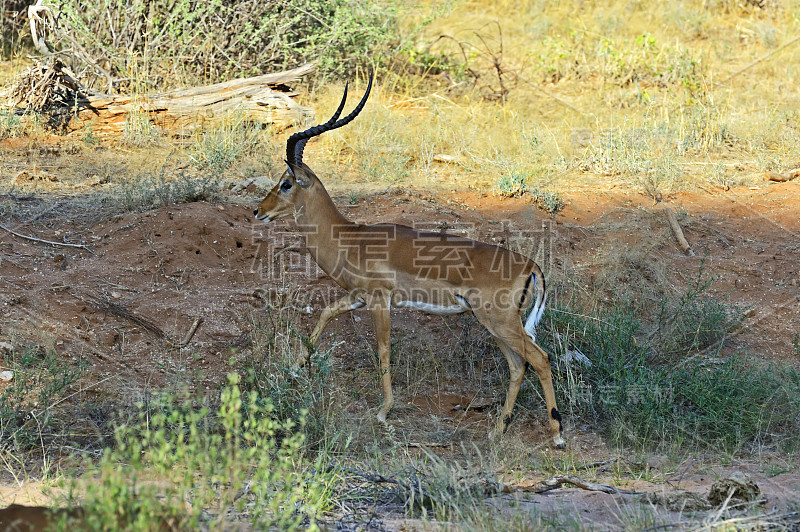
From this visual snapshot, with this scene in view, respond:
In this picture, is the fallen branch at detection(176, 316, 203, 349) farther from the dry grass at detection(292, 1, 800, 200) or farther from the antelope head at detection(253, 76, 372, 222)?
the dry grass at detection(292, 1, 800, 200)

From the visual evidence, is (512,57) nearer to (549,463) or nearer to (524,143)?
(524,143)

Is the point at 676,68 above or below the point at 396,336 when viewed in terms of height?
above

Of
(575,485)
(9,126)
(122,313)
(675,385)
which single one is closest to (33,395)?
(122,313)

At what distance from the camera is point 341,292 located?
7012 mm

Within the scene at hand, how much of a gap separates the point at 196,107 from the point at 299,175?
4563 millimetres

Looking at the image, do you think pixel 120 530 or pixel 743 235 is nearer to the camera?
pixel 120 530

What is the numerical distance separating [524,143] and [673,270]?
115 inches

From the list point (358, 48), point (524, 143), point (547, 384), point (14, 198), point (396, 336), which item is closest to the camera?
point (547, 384)

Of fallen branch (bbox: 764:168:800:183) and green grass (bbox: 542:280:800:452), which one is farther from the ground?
fallen branch (bbox: 764:168:800:183)

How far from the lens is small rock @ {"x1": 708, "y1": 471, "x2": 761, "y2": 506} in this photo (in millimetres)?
4125

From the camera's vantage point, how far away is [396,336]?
6.60 metres

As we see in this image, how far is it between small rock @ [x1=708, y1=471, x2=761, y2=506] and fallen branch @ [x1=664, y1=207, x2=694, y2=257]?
12.6ft

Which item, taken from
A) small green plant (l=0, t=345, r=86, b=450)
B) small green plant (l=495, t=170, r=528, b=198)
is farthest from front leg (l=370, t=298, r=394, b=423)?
small green plant (l=495, t=170, r=528, b=198)

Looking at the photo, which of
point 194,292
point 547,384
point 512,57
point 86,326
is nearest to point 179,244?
point 194,292
